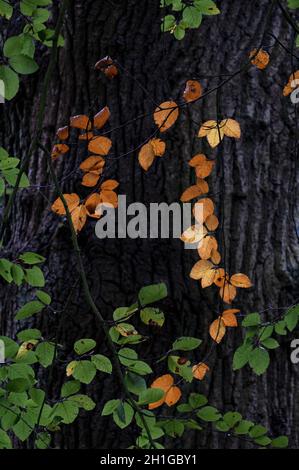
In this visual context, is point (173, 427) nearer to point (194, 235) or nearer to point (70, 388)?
point (70, 388)

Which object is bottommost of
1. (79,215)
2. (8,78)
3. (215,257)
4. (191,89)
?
(215,257)

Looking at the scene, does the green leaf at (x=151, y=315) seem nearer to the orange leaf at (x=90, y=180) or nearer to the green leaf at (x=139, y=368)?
the green leaf at (x=139, y=368)

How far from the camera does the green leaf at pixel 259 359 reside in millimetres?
1316

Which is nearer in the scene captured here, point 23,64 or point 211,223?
point 23,64

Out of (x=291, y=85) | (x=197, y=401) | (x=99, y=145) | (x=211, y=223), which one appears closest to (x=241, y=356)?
(x=197, y=401)

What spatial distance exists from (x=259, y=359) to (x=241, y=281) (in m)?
0.29

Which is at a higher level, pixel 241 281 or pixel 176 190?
pixel 176 190

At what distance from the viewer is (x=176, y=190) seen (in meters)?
1.96

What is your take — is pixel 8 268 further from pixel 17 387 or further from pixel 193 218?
pixel 193 218

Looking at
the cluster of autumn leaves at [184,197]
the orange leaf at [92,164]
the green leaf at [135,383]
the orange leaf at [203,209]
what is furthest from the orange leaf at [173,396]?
the orange leaf at [92,164]

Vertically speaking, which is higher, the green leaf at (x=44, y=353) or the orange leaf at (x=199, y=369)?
the green leaf at (x=44, y=353)

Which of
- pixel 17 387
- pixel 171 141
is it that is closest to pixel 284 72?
pixel 171 141

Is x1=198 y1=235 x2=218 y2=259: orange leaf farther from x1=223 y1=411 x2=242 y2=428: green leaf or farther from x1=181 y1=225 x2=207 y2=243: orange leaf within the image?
x1=223 y1=411 x2=242 y2=428: green leaf

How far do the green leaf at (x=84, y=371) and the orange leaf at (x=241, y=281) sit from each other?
1.55 feet
